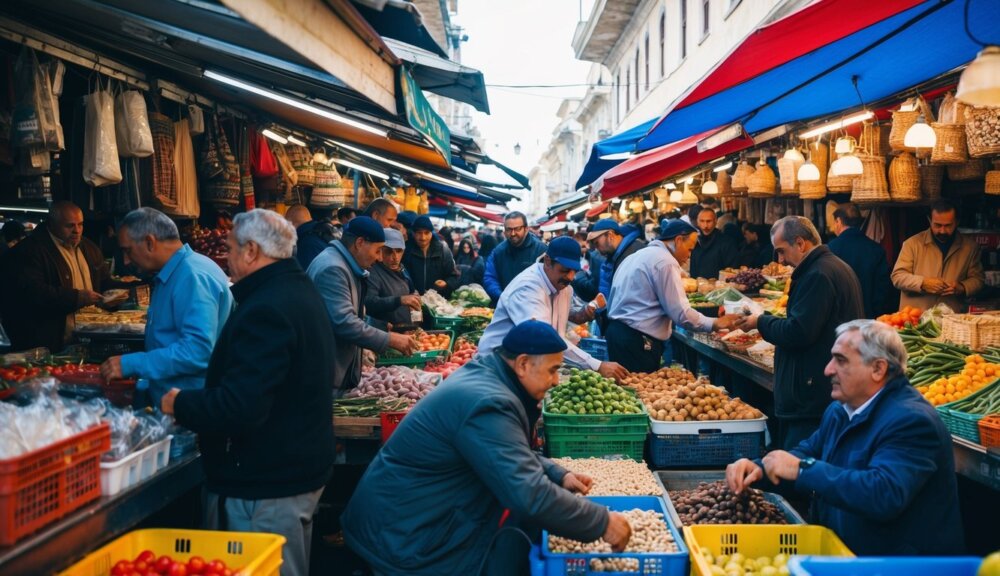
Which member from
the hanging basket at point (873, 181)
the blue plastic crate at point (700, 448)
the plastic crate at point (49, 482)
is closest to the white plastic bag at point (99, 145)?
the plastic crate at point (49, 482)

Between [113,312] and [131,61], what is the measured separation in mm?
2463

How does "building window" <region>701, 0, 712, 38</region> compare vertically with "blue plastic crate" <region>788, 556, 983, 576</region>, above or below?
above

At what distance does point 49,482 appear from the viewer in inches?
106

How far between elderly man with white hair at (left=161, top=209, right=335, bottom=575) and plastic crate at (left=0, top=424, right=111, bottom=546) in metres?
0.43

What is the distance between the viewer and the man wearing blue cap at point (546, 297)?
5.28 metres

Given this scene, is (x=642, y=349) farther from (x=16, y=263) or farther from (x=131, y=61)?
(x=16, y=263)

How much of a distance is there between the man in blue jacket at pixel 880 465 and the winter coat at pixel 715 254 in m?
9.96

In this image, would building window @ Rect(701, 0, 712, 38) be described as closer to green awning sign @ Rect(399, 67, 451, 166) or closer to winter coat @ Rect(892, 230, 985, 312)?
winter coat @ Rect(892, 230, 985, 312)

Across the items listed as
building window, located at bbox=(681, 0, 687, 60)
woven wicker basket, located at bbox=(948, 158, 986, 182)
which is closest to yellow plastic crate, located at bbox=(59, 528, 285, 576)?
woven wicker basket, located at bbox=(948, 158, 986, 182)

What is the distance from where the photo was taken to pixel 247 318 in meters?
3.29

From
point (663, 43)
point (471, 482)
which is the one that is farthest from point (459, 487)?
point (663, 43)

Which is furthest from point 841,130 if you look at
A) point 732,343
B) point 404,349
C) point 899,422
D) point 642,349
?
point 899,422

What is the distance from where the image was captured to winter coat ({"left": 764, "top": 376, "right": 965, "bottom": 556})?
3.03m

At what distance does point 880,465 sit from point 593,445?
1.91 metres
